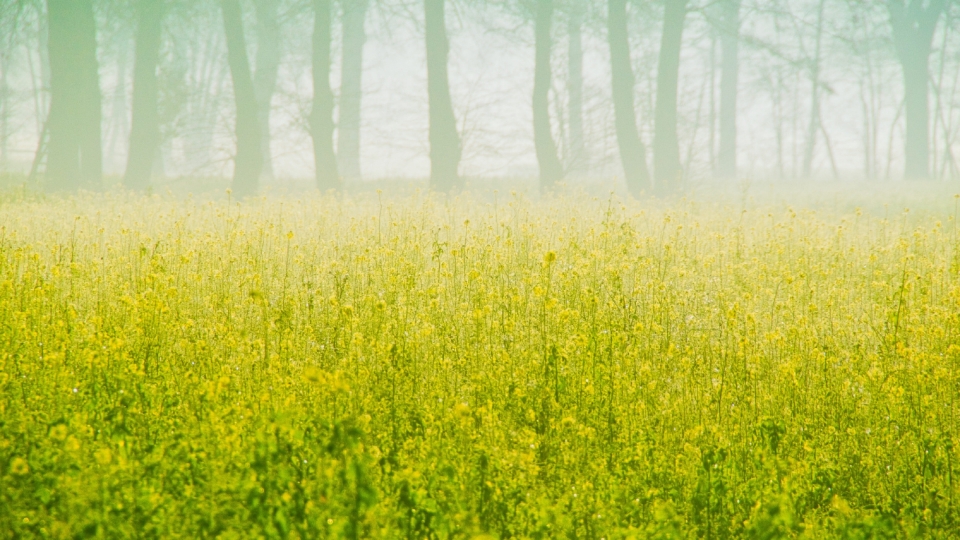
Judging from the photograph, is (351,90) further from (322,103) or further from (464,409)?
(464,409)

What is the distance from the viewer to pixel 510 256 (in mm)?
6547

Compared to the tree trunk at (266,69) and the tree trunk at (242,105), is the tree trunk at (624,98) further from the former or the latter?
the tree trunk at (266,69)

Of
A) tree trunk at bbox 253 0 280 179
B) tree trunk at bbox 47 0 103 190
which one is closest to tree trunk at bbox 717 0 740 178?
tree trunk at bbox 253 0 280 179

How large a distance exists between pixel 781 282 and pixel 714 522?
4.55m

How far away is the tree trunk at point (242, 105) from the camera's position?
15.9 meters

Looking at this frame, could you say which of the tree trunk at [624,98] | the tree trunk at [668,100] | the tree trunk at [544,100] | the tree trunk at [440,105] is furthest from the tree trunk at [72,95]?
the tree trunk at [668,100]

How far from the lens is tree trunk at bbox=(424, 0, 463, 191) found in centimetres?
1608

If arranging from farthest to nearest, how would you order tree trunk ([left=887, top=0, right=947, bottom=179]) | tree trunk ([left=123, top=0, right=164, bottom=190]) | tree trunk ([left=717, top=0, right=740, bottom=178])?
tree trunk ([left=717, top=0, right=740, bottom=178]) < tree trunk ([left=887, top=0, right=947, bottom=179]) < tree trunk ([left=123, top=0, right=164, bottom=190])

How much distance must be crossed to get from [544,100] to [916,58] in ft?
49.6

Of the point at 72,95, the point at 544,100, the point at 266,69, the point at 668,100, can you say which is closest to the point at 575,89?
the point at 668,100

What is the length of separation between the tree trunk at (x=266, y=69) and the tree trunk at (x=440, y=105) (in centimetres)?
668

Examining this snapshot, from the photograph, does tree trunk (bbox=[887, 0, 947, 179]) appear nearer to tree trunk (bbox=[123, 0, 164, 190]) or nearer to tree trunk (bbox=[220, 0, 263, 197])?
tree trunk (bbox=[220, 0, 263, 197])

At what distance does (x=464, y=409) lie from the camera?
97.3 inches

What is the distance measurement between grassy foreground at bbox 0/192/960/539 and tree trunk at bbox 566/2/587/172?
13278mm
